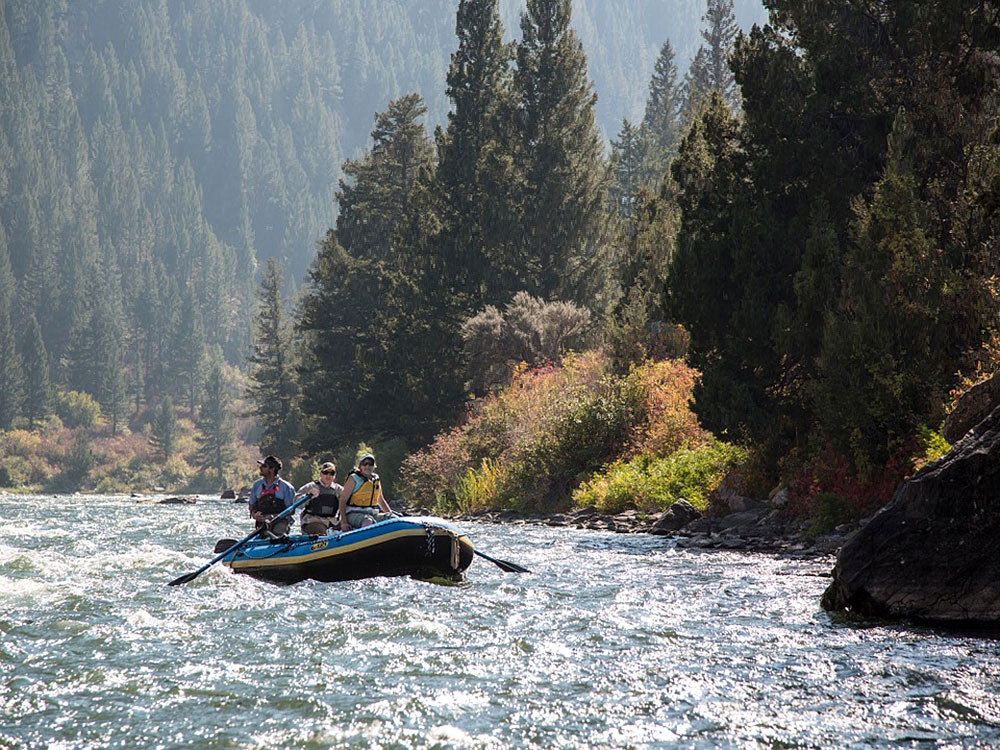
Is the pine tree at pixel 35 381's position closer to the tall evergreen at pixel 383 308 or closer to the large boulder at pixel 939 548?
the tall evergreen at pixel 383 308

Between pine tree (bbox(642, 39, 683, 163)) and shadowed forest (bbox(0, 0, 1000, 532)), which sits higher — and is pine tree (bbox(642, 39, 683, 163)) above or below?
above

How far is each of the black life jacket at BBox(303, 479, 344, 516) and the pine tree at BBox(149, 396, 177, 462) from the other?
95.5 metres

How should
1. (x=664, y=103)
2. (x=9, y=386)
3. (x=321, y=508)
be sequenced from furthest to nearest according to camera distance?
(x=9, y=386)
(x=664, y=103)
(x=321, y=508)

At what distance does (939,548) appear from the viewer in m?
10.7

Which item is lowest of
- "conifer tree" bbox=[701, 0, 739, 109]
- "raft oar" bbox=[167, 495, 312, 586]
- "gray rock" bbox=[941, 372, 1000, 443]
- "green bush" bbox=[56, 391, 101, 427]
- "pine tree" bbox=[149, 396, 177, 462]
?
"raft oar" bbox=[167, 495, 312, 586]

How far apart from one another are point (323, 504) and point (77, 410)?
108287mm

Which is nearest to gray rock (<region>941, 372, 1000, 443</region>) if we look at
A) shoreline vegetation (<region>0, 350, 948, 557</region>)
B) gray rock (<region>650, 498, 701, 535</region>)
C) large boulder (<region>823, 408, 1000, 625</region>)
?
shoreline vegetation (<region>0, 350, 948, 557</region>)

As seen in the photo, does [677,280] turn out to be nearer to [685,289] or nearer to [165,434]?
[685,289]

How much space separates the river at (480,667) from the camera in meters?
7.41

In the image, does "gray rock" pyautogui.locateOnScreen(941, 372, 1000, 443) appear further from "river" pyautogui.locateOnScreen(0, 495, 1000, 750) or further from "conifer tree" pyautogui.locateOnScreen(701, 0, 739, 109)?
"conifer tree" pyautogui.locateOnScreen(701, 0, 739, 109)

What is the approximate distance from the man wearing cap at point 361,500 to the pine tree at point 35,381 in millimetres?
102128

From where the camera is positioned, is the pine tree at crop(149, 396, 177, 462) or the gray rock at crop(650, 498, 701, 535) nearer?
the gray rock at crop(650, 498, 701, 535)

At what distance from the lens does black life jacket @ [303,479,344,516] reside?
54.1ft

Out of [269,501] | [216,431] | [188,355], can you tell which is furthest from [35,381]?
[269,501]
